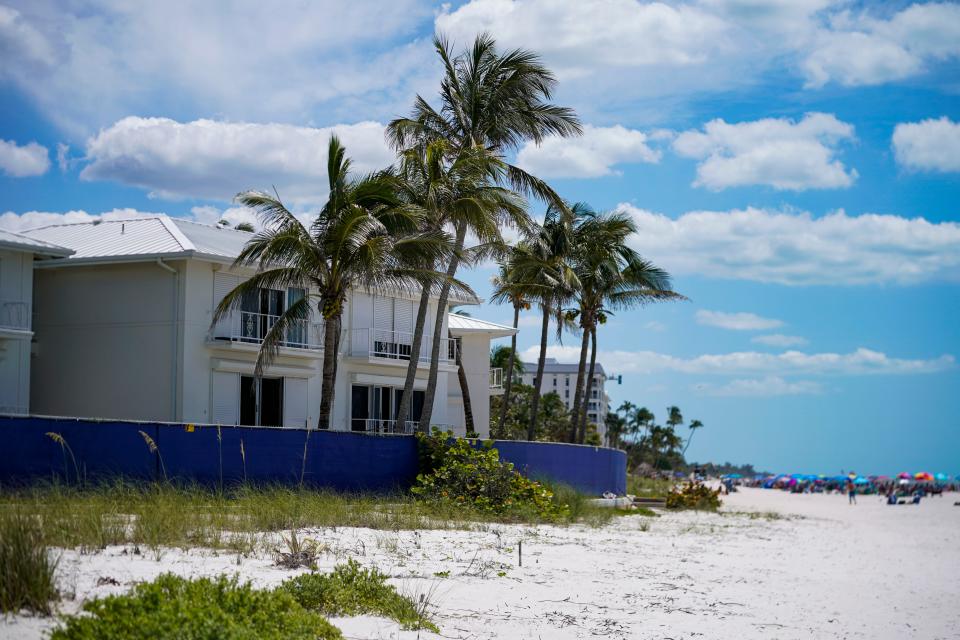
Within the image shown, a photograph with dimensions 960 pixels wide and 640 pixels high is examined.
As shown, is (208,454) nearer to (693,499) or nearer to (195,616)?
(195,616)

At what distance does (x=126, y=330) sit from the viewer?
28.1m

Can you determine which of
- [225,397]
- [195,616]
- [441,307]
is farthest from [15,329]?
[195,616]

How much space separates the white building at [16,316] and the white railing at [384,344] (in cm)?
1014

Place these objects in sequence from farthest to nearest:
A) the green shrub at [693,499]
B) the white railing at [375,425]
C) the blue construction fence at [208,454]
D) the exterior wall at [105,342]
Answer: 1. the green shrub at [693,499]
2. the white railing at [375,425]
3. the exterior wall at [105,342]
4. the blue construction fence at [208,454]

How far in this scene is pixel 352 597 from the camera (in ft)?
28.1

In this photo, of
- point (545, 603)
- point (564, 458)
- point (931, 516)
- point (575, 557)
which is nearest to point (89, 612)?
point (545, 603)

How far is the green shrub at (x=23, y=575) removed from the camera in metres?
6.78

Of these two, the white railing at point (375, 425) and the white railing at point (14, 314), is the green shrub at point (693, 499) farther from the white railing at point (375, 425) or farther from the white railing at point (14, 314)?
the white railing at point (14, 314)

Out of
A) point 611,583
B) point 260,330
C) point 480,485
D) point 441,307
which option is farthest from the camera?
point 260,330

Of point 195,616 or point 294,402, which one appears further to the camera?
point 294,402

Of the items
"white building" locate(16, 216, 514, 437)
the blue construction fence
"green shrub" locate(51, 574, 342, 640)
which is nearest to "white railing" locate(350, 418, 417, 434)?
"white building" locate(16, 216, 514, 437)

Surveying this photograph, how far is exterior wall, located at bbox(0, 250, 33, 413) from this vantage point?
997 inches

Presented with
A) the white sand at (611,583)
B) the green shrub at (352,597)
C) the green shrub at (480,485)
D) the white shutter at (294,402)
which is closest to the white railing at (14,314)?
the white shutter at (294,402)

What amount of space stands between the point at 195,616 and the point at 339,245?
1682 cm
